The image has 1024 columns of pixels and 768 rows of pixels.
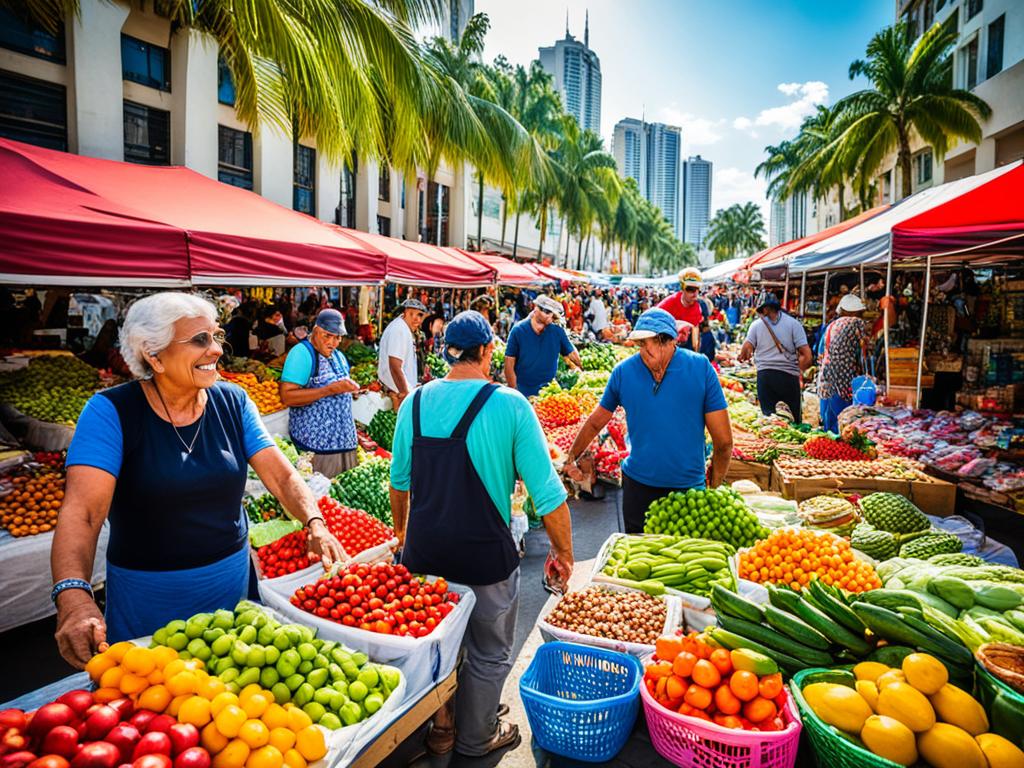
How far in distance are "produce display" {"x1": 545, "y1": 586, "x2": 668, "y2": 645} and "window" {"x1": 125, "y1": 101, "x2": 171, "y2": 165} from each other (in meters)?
11.6

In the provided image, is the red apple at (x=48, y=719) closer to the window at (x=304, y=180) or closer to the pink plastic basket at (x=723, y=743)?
the pink plastic basket at (x=723, y=743)

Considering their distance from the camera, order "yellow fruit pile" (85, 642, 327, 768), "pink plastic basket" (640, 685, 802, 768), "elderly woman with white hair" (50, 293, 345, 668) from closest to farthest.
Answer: "yellow fruit pile" (85, 642, 327, 768)
"pink plastic basket" (640, 685, 802, 768)
"elderly woman with white hair" (50, 293, 345, 668)

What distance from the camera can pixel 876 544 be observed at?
3928 mm

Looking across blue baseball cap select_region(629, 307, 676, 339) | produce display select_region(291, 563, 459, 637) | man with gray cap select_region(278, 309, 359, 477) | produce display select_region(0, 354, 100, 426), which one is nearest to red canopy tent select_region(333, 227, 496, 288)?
man with gray cap select_region(278, 309, 359, 477)

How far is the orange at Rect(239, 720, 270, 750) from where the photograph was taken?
1683 mm

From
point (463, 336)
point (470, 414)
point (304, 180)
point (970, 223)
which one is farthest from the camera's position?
point (304, 180)

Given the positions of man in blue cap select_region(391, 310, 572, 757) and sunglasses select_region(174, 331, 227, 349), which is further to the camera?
man in blue cap select_region(391, 310, 572, 757)

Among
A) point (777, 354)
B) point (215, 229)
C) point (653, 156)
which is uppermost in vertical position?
point (653, 156)

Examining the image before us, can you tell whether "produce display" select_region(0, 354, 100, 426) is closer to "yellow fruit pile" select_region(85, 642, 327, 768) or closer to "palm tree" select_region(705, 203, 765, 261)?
"yellow fruit pile" select_region(85, 642, 327, 768)

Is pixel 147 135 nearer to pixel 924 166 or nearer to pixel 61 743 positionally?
pixel 61 743

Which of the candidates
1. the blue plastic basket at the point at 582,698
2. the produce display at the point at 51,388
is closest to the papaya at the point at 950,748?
the blue plastic basket at the point at 582,698

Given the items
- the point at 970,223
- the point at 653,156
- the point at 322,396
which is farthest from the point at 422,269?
the point at 653,156

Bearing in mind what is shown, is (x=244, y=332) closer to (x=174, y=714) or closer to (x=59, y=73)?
(x=59, y=73)

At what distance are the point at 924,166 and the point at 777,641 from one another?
31.8 meters
